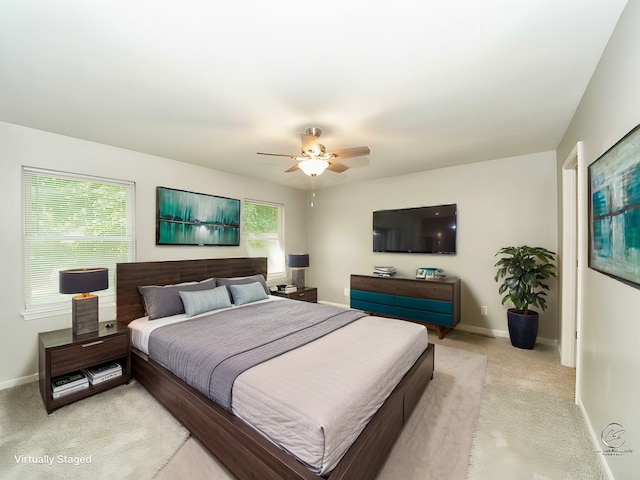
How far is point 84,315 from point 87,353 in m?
0.35

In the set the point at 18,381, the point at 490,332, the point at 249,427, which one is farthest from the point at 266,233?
the point at 490,332

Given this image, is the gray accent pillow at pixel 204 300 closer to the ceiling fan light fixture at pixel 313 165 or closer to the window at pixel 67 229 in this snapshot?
the window at pixel 67 229

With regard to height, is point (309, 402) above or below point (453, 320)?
above

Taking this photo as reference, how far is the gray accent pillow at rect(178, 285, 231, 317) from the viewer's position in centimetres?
306

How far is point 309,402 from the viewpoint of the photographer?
56.1 inches

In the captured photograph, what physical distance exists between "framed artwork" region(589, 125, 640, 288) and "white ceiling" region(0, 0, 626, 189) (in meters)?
0.72

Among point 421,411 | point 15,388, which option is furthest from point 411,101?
point 15,388

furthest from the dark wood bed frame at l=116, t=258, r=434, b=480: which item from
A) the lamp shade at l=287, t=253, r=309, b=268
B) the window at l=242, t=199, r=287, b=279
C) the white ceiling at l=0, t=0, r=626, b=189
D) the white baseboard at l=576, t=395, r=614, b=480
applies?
the lamp shade at l=287, t=253, r=309, b=268

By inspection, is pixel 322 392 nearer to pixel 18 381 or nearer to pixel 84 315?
pixel 84 315

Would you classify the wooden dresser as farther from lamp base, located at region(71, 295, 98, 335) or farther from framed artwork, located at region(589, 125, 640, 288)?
lamp base, located at region(71, 295, 98, 335)

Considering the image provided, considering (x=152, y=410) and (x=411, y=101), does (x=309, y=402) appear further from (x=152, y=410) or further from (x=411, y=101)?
(x=411, y=101)

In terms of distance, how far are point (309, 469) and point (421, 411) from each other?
1.32 meters

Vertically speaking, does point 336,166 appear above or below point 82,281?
above

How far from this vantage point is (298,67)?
182cm
